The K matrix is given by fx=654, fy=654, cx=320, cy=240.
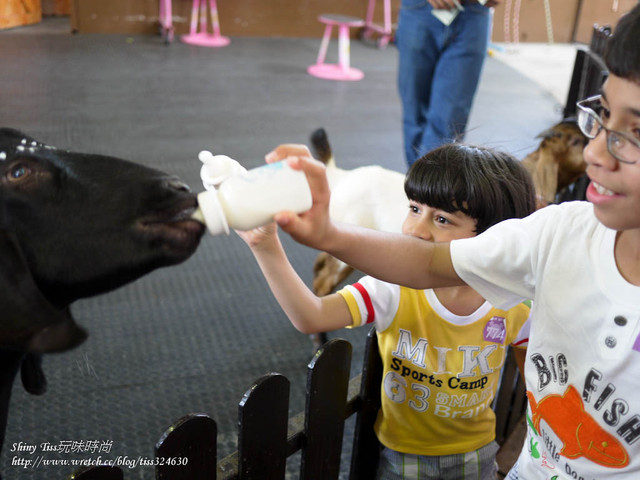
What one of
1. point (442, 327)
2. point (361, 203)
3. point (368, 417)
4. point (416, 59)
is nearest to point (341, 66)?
point (416, 59)

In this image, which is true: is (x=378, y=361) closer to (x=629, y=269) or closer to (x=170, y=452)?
(x=170, y=452)

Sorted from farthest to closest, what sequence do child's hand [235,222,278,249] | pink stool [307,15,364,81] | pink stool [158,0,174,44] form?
1. pink stool [158,0,174,44]
2. pink stool [307,15,364,81]
3. child's hand [235,222,278,249]

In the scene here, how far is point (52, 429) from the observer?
1932mm

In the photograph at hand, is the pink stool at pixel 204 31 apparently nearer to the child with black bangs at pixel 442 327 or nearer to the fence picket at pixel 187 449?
the child with black bangs at pixel 442 327

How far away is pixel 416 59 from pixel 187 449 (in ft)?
8.80

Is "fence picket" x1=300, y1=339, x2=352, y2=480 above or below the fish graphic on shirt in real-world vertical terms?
below

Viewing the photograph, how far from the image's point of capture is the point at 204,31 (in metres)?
7.86

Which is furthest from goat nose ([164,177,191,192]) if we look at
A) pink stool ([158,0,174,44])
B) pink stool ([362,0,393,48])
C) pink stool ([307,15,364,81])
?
pink stool ([362,0,393,48])

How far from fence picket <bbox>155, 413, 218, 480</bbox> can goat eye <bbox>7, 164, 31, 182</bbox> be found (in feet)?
1.50

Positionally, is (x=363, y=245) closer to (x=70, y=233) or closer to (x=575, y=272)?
(x=575, y=272)

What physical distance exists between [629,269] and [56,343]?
0.82m

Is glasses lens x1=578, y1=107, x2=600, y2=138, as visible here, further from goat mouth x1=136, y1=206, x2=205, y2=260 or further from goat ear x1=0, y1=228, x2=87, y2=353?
goat ear x1=0, y1=228, x2=87, y2=353

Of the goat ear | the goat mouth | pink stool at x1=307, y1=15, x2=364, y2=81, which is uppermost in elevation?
the goat mouth

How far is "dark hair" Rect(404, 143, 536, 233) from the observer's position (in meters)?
Answer: 1.39
